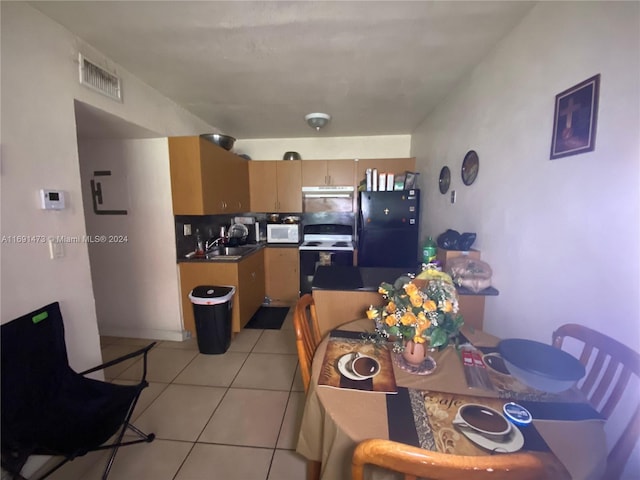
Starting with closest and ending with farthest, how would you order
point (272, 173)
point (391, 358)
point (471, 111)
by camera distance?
point (391, 358) < point (471, 111) < point (272, 173)

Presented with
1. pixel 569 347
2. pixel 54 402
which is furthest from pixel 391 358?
pixel 54 402

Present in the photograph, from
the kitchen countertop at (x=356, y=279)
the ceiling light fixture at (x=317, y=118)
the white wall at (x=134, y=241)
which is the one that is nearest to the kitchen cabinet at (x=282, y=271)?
the white wall at (x=134, y=241)

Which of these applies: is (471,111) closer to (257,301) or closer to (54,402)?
(257,301)

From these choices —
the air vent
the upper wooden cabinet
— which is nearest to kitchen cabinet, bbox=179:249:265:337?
the upper wooden cabinet

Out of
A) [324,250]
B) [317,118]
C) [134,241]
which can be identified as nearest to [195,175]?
[134,241]

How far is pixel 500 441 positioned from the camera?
0.72m

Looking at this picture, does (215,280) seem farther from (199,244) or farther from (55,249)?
(55,249)

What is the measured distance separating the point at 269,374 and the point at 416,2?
2561 mm

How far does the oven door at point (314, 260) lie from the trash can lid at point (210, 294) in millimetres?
1237

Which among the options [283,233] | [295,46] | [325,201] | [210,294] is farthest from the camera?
[325,201]

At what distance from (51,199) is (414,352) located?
1963 millimetres

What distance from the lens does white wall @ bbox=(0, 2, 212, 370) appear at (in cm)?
124

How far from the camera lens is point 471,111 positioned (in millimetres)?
1988

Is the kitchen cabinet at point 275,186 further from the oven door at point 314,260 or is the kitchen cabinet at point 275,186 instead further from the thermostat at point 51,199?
the thermostat at point 51,199
